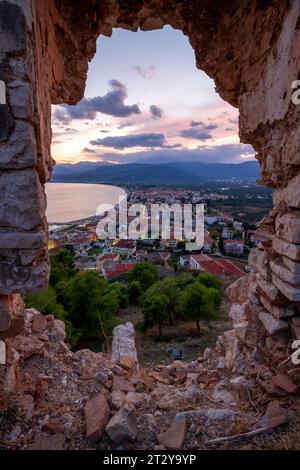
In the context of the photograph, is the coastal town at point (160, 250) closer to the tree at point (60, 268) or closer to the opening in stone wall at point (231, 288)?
the tree at point (60, 268)

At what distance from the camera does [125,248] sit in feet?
118

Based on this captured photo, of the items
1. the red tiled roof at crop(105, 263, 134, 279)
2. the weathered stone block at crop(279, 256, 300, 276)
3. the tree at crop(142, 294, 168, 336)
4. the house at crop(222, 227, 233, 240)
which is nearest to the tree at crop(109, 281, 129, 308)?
the tree at crop(142, 294, 168, 336)

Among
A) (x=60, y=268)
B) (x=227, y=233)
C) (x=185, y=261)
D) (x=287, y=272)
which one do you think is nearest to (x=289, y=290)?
(x=287, y=272)

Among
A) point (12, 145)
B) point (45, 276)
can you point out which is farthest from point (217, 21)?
point (45, 276)

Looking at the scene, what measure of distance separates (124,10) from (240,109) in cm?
176

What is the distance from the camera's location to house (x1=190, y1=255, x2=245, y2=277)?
2416 cm

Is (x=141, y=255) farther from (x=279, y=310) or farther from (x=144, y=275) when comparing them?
(x=279, y=310)

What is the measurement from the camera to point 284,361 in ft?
9.06

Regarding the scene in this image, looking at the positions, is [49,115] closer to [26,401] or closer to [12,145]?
[12,145]

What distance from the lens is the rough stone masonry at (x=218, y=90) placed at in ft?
6.84

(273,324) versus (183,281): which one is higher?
(273,324)

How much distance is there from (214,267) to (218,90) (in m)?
23.0

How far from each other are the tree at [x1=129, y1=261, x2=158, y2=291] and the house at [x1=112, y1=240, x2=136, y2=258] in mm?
13266

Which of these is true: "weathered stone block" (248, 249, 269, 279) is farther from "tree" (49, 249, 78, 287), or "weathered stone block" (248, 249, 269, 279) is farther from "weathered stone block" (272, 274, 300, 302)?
"tree" (49, 249, 78, 287)
